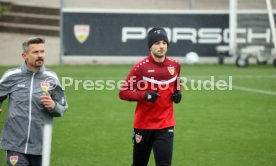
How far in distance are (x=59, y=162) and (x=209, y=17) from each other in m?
19.5

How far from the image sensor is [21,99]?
7277 millimetres

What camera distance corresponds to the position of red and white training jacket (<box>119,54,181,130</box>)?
27.6ft

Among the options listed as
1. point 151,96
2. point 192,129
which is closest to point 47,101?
point 151,96

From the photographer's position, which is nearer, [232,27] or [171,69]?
[171,69]

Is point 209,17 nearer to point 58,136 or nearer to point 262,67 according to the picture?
point 262,67

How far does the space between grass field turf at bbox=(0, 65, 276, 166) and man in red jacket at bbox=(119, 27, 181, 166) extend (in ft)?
8.51

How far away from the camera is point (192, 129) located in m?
14.3

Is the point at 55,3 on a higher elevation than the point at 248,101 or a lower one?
higher

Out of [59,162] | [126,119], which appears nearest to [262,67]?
[126,119]

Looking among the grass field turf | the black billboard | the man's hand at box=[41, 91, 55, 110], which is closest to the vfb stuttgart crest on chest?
the man's hand at box=[41, 91, 55, 110]

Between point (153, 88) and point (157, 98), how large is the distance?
165 mm

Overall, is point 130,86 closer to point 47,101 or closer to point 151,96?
point 151,96

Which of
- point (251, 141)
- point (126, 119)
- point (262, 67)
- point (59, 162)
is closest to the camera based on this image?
point (59, 162)

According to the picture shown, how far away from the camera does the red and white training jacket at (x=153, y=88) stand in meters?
8.42
